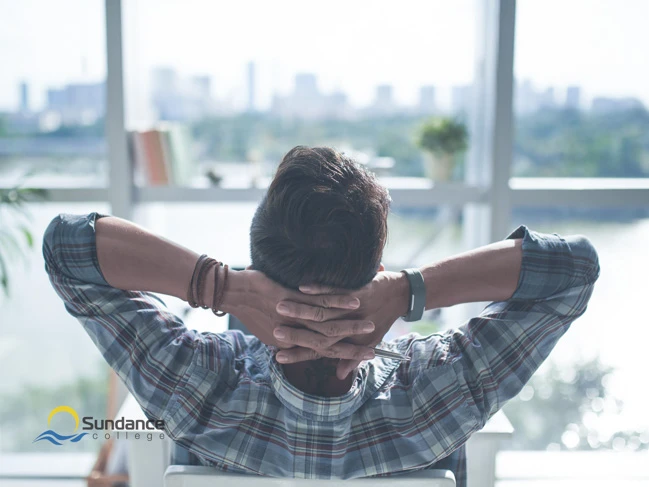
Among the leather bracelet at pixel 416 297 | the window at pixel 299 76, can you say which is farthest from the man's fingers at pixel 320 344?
the window at pixel 299 76

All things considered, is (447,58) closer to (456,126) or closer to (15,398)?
(456,126)

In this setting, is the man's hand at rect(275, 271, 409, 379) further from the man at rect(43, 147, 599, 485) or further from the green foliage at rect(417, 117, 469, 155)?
the green foliage at rect(417, 117, 469, 155)

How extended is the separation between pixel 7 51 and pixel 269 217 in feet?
6.51

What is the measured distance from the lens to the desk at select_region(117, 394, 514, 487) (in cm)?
113

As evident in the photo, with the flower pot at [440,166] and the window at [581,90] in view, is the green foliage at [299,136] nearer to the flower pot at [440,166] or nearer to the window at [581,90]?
the flower pot at [440,166]

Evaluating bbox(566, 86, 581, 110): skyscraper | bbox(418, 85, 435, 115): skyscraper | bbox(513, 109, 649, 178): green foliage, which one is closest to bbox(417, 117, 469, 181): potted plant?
bbox(418, 85, 435, 115): skyscraper

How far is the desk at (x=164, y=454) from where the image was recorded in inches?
44.6

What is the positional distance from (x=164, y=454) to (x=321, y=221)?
63 cm

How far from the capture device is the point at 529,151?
2385 millimetres

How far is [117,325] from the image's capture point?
962mm

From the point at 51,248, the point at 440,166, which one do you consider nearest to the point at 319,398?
the point at 51,248

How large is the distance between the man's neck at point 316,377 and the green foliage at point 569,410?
1750 mm

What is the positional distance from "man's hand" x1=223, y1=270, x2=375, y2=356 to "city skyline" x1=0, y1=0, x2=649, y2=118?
1529 millimetres

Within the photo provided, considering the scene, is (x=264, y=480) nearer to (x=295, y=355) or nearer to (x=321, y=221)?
(x=295, y=355)
